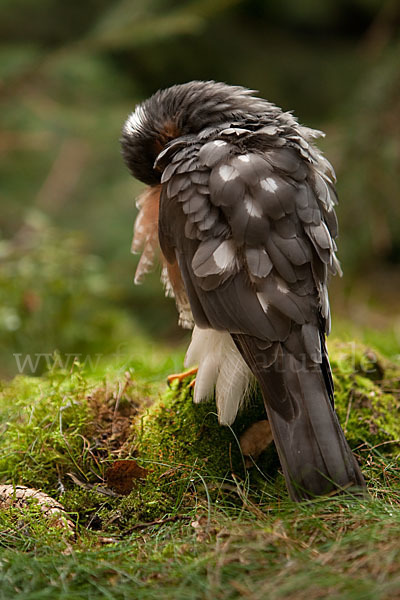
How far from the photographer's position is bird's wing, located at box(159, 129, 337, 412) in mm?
2723

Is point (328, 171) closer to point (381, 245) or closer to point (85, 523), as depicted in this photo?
point (85, 523)

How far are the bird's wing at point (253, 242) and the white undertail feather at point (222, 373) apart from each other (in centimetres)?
22

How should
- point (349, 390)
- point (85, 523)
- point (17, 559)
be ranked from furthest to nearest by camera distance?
point (349, 390)
point (85, 523)
point (17, 559)

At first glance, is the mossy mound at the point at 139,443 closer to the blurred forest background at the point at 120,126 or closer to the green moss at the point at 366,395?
the green moss at the point at 366,395

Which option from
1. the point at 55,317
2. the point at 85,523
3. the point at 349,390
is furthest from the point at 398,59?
the point at 85,523

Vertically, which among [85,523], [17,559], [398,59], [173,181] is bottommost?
[85,523]

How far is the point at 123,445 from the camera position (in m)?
3.13

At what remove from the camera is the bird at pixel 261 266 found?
257 cm

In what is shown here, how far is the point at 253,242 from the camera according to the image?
9.06 feet

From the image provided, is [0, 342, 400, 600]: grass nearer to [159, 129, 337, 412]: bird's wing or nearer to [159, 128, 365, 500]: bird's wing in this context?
[159, 128, 365, 500]: bird's wing

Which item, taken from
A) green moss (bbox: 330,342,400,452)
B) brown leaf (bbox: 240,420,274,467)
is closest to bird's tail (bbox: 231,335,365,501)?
brown leaf (bbox: 240,420,274,467)

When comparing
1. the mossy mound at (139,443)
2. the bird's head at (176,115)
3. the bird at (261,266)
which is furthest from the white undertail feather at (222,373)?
the bird's head at (176,115)

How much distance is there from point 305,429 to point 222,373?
57 centimetres

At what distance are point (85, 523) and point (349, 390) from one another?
59.8 inches
